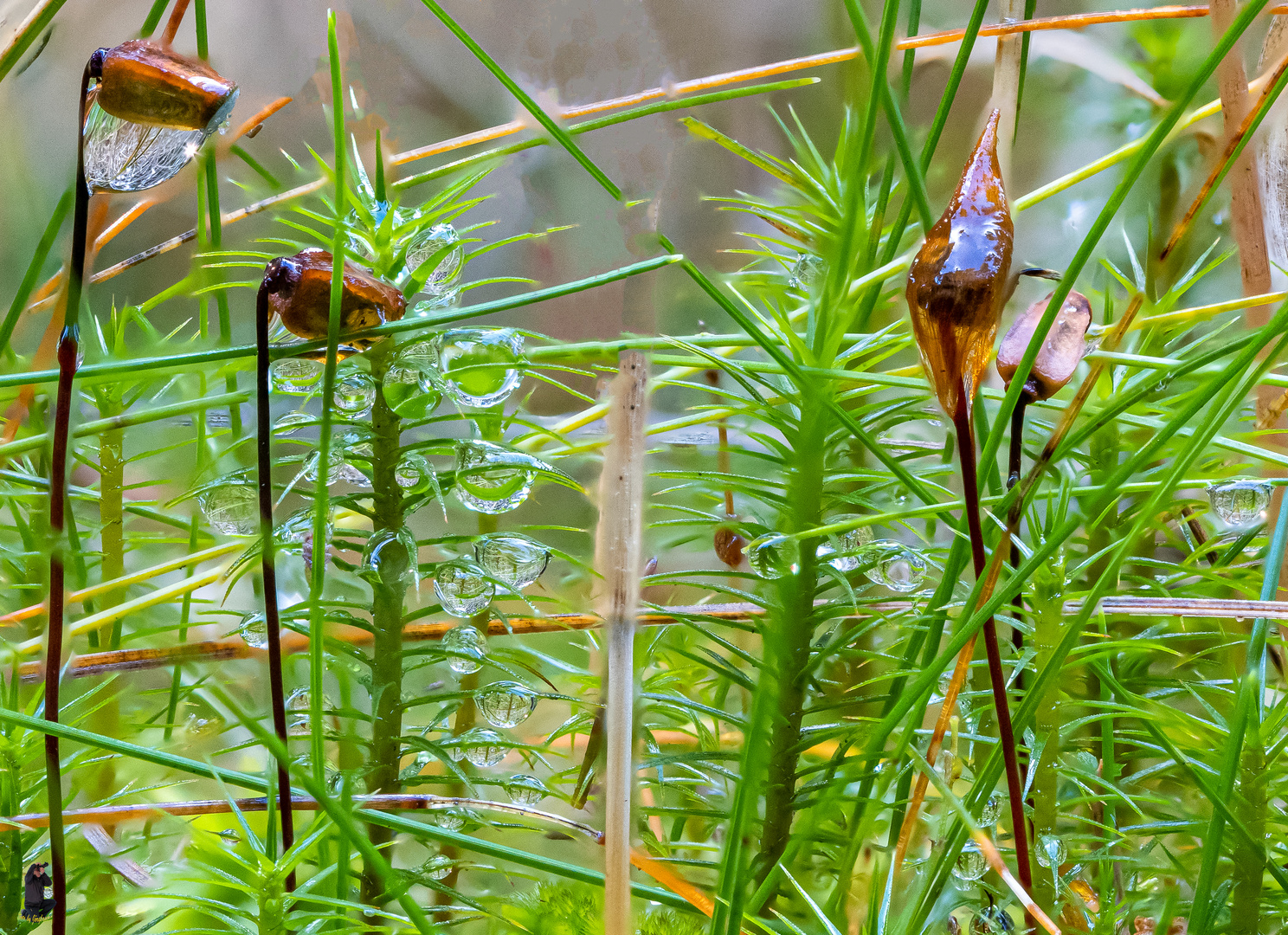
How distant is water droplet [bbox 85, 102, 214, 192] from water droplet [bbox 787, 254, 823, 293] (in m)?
0.28

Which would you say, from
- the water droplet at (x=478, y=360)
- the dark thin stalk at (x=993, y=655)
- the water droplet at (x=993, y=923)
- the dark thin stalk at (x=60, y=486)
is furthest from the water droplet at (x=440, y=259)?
the water droplet at (x=993, y=923)

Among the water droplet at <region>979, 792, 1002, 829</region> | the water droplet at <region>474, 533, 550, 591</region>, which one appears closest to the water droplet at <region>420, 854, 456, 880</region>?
the water droplet at <region>474, 533, 550, 591</region>

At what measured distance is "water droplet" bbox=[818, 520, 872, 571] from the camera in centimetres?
35

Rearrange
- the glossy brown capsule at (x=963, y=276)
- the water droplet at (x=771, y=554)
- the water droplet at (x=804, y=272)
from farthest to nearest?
the water droplet at (x=804, y=272), the water droplet at (x=771, y=554), the glossy brown capsule at (x=963, y=276)

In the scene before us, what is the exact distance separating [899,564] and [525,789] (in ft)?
0.73

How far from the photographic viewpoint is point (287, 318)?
0.29m

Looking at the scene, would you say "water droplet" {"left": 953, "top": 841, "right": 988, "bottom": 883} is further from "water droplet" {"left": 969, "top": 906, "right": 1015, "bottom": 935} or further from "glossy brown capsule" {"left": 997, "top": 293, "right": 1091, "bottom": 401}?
"glossy brown capsule" {"left": 997, "top": 293, "right": 1091, "bottom": 401}

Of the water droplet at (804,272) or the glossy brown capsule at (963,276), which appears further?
the water droplet at (804,272)

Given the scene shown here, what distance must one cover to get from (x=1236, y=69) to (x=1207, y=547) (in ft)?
0.85

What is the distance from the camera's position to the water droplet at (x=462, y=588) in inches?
14.0

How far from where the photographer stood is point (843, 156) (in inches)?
16.5

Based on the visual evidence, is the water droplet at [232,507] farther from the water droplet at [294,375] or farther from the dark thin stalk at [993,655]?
the dark thin stalk at [993,655]

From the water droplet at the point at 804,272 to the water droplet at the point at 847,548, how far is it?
129 mm

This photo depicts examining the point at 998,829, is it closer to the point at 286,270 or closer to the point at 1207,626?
the point at 1207,626
